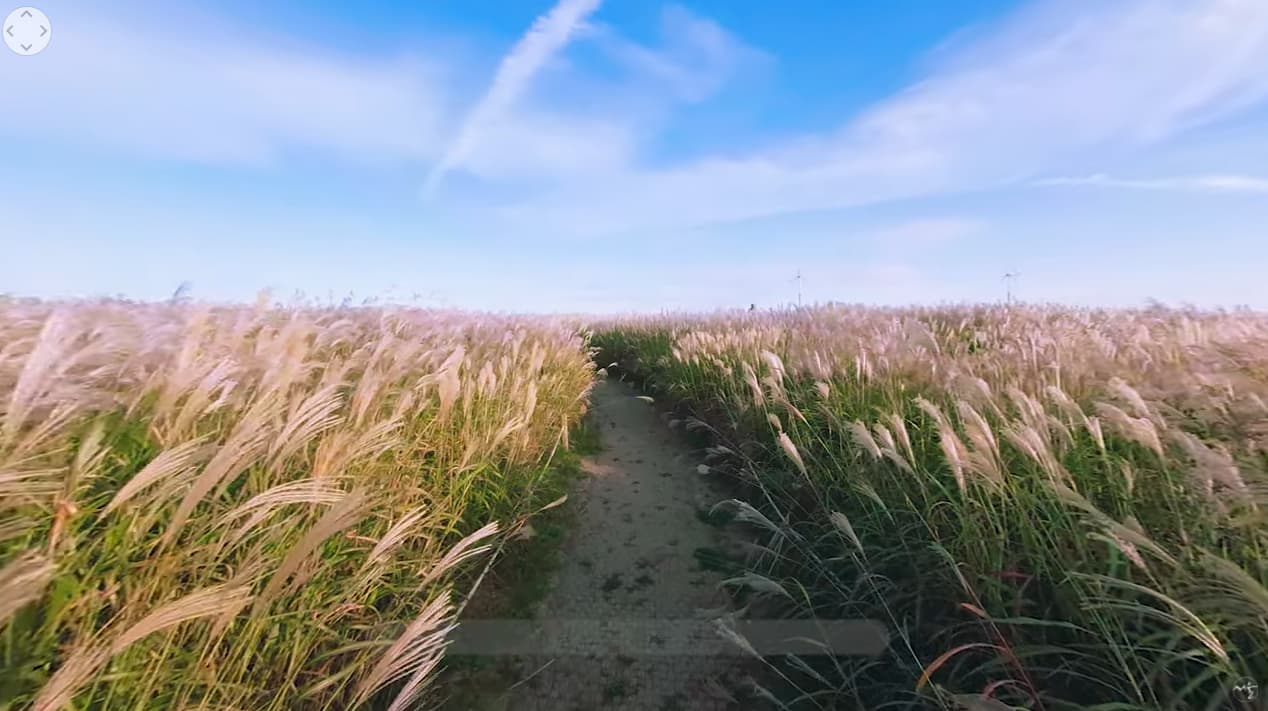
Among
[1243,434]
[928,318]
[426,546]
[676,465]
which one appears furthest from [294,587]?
[928,318]

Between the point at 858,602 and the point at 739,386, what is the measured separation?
352 cm

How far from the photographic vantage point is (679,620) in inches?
126

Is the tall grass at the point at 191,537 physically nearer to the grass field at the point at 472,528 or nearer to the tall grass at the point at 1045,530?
the grass field at the point at 472,528

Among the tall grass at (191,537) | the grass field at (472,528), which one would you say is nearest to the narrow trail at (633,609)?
the grass field at (472,528)

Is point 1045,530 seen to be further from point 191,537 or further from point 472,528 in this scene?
point 191,537

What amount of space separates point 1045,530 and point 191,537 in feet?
9.65

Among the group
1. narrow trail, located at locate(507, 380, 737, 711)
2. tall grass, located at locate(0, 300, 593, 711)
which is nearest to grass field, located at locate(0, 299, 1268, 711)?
tall grass, located at locate(0, 300, 593, 711)

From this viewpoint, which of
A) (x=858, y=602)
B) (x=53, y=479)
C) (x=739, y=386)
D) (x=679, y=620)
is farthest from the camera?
(x=739, y=386)

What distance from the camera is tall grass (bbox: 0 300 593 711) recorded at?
134cm

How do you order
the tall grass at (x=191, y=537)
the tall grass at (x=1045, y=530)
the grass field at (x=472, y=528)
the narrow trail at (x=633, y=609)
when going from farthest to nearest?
the narrow trail at (x=633, y=609), the tall grass at (x=1045, y=530), the grass field at (x=472, y=528), the tall grass at (x=191, y=537)

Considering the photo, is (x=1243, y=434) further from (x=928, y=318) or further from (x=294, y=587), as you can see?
(x=928, y=318)

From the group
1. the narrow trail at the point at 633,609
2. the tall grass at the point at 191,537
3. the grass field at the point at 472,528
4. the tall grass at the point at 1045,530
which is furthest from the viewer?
the narrow trail at the point at 633,609
